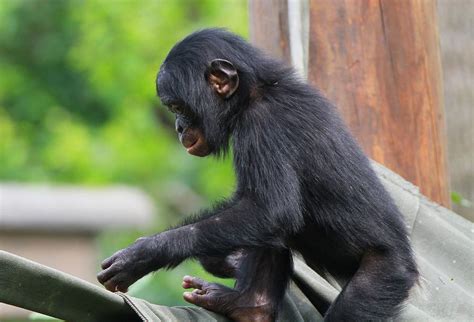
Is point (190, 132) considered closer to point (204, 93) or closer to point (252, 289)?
point (204, 93)

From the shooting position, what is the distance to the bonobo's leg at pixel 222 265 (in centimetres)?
540

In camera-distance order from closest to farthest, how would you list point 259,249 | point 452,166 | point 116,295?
point 116,295
point 259,249
point 452,166

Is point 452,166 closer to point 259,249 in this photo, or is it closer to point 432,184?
point 432,184

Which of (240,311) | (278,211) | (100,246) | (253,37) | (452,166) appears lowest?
(100,246)

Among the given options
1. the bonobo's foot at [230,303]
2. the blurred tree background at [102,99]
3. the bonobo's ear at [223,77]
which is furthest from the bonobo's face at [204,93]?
the blurred tree background at [102,99]

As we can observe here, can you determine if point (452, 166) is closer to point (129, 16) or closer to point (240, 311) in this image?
point (240, 311)

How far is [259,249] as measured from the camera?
5215mm

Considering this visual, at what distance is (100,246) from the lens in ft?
54.3

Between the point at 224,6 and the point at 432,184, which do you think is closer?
the point at 432,184

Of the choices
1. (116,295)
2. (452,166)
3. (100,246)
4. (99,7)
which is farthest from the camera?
(99,7)

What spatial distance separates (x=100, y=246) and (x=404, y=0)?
11.0m

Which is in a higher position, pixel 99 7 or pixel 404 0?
pixel 404 0

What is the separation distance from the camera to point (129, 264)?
4.71 meters

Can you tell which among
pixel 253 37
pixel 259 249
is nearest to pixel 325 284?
pixel 259 249
